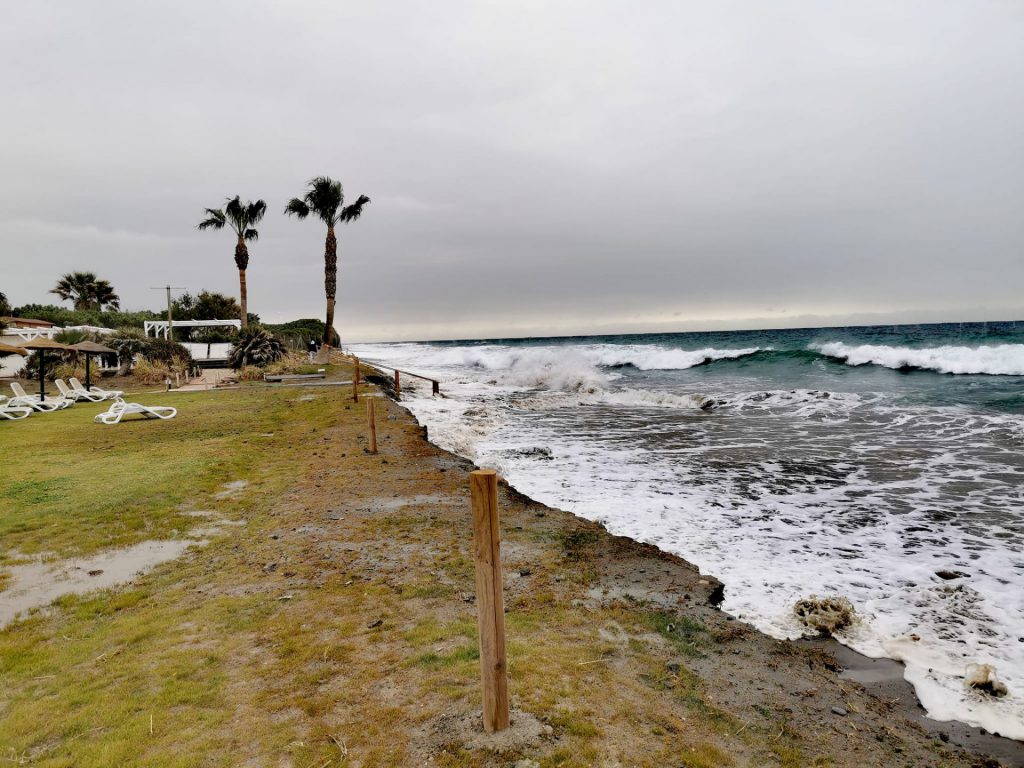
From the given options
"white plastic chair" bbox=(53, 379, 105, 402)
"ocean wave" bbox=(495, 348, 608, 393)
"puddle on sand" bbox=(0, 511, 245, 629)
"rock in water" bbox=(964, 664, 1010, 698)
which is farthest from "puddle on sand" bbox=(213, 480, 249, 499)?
"ocean wave" bbox=(495, 348, 608, 393)

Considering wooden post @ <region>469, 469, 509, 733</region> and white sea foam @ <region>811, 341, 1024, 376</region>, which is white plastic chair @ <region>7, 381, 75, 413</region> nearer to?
wooden post @ <region>469, 469, 509, 733</region>

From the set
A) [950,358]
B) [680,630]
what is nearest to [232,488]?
[680,630]

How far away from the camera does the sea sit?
4551mm

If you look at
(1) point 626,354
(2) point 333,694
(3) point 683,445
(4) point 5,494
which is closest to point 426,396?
(3) point 683,445

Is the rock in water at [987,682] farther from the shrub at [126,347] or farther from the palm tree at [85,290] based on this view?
the palm tree at [85,290]

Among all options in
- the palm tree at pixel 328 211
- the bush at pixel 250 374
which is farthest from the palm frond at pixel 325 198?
the bush at pixel 250 374

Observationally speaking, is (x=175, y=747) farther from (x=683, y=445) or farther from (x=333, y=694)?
(x=683, y=445)

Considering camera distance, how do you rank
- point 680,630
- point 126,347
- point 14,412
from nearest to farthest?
point 680,630, point 14,412, point 126,347

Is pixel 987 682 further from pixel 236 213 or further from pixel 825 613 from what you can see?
pixel 236 213

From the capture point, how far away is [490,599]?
303 cm

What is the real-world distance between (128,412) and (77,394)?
5.52m

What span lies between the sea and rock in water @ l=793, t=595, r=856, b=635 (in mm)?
86

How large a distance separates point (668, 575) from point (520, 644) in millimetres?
2075

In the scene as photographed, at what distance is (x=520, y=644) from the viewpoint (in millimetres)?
4121
